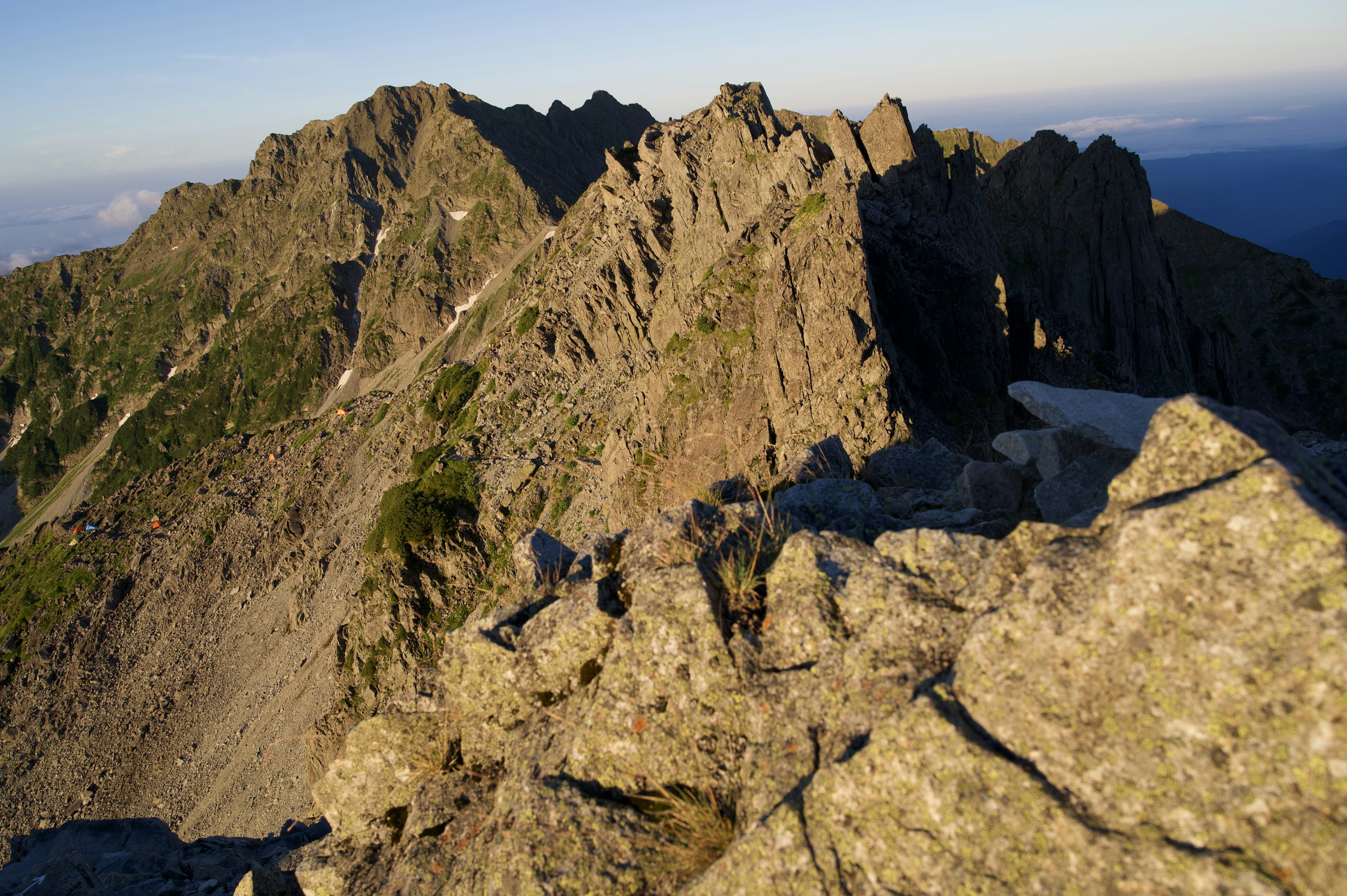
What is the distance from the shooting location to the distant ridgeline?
30688mm

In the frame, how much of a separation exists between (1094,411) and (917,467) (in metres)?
4.45

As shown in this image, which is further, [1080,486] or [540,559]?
[540,559]

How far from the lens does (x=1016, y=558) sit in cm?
589

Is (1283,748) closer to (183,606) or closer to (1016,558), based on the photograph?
(1016,558)

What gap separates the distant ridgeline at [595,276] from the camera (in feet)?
101

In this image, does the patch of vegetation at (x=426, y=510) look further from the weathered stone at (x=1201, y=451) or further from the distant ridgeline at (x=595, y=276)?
the weathered stone at (x=1201, y=451)

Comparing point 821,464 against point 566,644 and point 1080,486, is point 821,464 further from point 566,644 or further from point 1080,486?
point 566,644

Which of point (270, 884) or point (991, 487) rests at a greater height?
point (991, 487)

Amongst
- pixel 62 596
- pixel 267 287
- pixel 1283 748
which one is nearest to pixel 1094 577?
pixel 1283 748

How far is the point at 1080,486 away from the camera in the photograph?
826 centimetres

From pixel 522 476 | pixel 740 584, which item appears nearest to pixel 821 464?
pixel 740 584

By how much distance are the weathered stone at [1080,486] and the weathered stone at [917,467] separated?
3454mm

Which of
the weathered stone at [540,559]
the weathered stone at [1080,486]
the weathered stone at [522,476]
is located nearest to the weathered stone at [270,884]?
the weathered stone at [540,559]

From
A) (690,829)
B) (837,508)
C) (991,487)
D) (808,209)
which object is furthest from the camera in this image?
(808,209)
